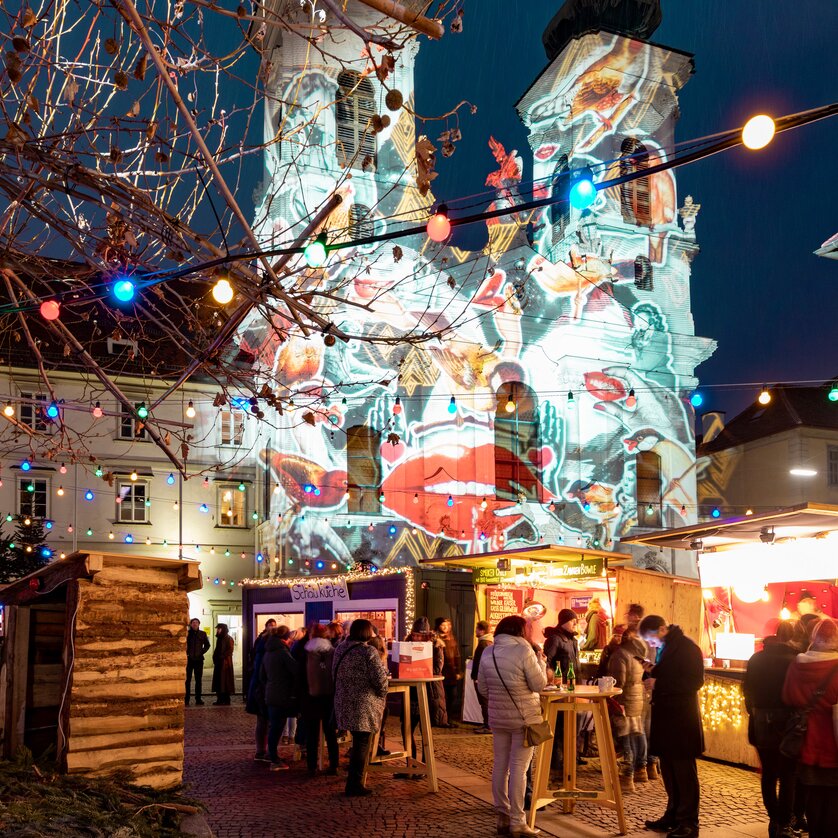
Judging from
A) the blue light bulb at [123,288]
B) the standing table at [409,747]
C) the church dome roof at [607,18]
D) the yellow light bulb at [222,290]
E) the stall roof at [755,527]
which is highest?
the church dome roof at [607,18]

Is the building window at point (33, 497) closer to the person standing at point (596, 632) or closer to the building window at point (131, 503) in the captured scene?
the building window at point (131, 503)

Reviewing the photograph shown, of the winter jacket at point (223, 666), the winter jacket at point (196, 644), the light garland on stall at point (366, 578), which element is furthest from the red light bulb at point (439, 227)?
the winter jacket at point (223, 666)

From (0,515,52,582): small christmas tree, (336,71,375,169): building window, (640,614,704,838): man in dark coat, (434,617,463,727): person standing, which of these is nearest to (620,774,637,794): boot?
(640,614,704,838): man in dark coat

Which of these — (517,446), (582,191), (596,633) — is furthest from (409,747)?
(517,446)

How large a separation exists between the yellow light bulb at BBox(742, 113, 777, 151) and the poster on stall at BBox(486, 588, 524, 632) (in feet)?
43.0

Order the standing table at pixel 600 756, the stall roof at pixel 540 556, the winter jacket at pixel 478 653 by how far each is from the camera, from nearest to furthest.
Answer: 1. the standing table at pixel 600 756
2. the winter jacket at pixel 478 653
3. the stall roof at pixel 540 556

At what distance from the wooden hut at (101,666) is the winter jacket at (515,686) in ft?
8.45

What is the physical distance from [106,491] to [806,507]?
22.6m

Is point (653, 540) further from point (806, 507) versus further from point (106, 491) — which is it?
point (106, 491)

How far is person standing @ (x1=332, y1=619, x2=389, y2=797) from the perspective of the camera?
9203 millimetres

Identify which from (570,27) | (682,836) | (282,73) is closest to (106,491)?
(282,73)

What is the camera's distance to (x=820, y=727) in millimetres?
6352

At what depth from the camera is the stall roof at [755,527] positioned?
1074 centimetres

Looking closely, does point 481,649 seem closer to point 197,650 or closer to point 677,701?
point 677,701
